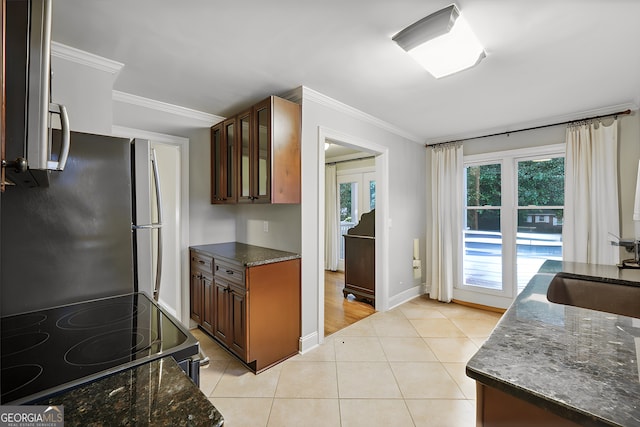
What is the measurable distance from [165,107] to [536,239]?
448cm

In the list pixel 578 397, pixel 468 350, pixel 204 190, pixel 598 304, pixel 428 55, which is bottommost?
pixel 468 350

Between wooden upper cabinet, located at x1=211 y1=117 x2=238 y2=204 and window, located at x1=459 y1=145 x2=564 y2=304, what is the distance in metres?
3.12

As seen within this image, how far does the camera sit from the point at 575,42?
68.4 inches

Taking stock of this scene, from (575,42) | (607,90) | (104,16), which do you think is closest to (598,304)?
(575,42)

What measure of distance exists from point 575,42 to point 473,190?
91.9 inches

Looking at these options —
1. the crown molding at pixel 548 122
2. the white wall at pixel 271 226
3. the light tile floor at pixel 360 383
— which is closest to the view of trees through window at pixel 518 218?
the crown molding at pixel 548 122

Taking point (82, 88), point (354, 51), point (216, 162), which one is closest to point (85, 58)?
point (82, 88)

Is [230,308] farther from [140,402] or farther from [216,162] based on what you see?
[140,402]

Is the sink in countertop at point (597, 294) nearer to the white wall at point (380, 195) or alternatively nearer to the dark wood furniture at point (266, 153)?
the white wall at point (380, 195)

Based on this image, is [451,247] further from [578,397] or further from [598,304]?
[578,397]

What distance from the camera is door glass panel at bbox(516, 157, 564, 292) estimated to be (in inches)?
128

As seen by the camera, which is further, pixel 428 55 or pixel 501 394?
pixel 428 55

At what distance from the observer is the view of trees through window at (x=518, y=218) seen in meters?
3.30

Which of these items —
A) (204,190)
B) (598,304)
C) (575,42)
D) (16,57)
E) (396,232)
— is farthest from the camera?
(396,232)
